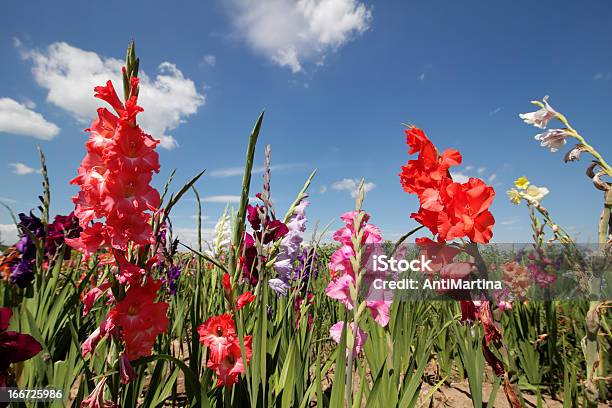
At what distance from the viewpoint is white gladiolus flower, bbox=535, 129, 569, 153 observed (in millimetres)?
1603

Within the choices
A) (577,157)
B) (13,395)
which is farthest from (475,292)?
(13,395)

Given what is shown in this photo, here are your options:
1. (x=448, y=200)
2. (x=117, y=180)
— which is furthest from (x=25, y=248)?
(x=448, y=200)

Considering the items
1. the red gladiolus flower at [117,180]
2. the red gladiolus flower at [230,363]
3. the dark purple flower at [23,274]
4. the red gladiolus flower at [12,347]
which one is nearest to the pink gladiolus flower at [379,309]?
the red gladiolus flower at [230,363]

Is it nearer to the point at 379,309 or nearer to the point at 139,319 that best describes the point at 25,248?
the point at 139,319

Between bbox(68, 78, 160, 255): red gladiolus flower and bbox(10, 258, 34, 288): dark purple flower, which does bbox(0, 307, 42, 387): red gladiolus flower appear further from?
bbox(10, 258, 34, 288): dark purple flower

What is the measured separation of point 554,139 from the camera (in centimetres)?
164

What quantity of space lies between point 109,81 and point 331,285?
44.5 inches

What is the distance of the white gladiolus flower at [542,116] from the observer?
1.68 meters

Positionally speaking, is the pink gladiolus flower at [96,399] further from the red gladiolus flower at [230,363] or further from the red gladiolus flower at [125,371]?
the red gladiolus flower at [230,363]

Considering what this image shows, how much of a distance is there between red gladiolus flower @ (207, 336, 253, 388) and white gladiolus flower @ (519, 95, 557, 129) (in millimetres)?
1701

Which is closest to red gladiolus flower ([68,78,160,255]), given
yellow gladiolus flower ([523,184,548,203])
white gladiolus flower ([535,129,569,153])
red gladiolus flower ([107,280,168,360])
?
red gladiolus flower ([107,280,168,360])

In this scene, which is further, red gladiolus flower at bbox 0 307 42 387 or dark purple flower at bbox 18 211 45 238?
dark purple flower at bbox 18 211 45 238

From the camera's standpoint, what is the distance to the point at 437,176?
126 centimetres

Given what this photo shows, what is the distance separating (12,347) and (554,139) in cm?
222
